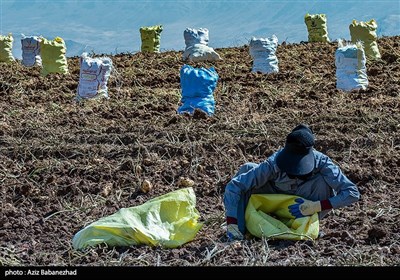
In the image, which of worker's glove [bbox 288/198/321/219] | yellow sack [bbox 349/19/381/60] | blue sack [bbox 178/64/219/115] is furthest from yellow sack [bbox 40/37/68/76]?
worker's glove [bbox 288/198/321/219]

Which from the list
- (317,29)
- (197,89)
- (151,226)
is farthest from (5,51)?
(151,226)

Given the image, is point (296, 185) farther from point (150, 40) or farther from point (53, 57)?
point (150, 40)

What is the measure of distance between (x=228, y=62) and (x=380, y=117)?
3920 millimetres

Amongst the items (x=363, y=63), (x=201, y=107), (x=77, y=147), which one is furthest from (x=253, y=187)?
(x=363, y=63)

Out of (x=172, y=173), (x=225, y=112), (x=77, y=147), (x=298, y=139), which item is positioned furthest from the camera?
(x=225, y=112)

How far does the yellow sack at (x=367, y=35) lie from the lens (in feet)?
38.2

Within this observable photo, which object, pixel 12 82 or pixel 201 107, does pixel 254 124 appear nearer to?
pixel 201 107

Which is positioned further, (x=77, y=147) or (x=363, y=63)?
(x=363, y=63)

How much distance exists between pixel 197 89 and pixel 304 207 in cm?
345

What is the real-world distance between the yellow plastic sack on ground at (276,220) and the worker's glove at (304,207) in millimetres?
25

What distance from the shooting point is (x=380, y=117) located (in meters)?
8.47

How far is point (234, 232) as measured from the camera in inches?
225

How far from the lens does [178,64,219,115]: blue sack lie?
29.5 ft

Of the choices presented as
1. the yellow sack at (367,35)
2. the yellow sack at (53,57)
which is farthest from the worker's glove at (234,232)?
the yellow sack at (53,57)
